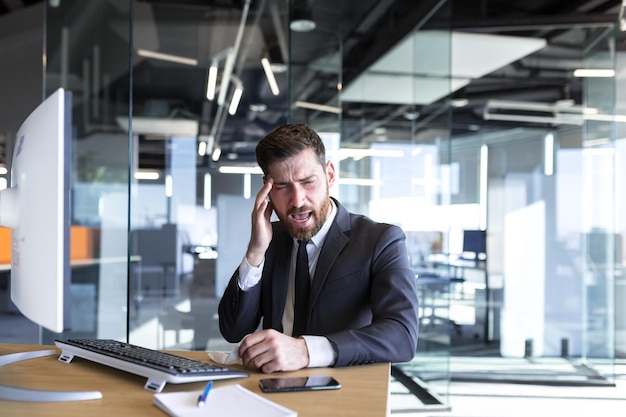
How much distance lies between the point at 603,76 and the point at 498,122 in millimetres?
1433

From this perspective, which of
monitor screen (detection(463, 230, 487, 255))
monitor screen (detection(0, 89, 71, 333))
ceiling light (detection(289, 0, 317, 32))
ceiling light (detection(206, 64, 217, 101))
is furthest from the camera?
monitor screen (detection(463, 230, 487, 255))

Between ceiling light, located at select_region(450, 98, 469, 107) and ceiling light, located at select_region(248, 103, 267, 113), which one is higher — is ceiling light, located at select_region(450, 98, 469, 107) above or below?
above

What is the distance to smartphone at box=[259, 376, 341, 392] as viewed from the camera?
1354 millimetres

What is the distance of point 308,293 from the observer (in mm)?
1984

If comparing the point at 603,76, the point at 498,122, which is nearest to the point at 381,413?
the point at 603,76

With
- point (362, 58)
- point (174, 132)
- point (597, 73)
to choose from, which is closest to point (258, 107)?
point (174, 132)

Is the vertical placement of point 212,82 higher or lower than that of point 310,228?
higher

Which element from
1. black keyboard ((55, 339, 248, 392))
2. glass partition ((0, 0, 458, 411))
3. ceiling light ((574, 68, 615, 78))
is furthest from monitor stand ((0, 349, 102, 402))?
ceiling light ((574, 68, 615, 78))

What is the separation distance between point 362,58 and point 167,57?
2837 mm

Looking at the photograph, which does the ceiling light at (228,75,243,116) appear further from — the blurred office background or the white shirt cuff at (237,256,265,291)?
the white shirt cuff at (237,256,265,291)

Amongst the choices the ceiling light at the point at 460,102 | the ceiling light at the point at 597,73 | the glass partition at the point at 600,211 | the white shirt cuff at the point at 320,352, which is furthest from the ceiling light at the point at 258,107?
the ceiling light at the point at 460,102

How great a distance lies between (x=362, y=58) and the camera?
22.0ft

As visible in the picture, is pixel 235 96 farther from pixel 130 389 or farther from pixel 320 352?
pixel 130 389

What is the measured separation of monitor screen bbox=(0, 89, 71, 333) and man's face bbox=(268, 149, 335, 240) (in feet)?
2.61
